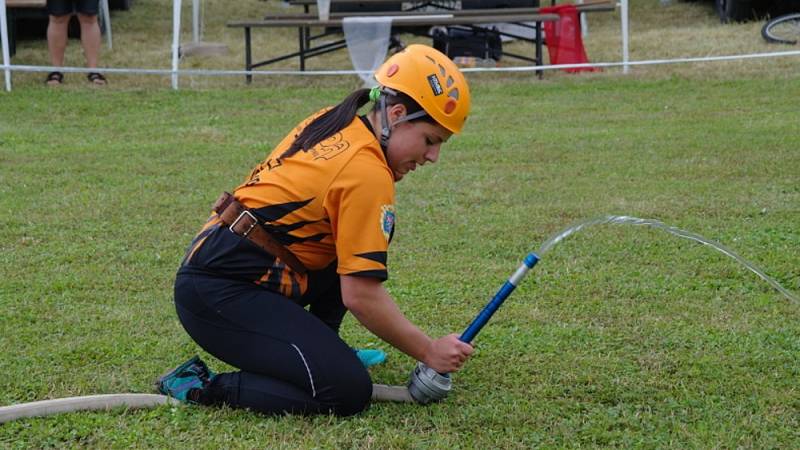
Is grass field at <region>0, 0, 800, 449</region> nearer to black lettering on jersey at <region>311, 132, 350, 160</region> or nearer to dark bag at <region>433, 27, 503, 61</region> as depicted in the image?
black lettering on jersey at <region>311, 132, 350, 160</region>

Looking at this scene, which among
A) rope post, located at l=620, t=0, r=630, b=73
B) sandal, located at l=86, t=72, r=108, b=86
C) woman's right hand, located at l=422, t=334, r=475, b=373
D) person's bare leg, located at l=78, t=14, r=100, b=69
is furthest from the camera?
rope post, located at l=620, t=0, r=630, b=73

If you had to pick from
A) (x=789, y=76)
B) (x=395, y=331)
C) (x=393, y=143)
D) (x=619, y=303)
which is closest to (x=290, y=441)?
(x=395, y=331)

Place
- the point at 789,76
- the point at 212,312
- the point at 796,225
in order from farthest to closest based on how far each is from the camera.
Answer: the point at 789,76
the point at 796,225
the point at 212,312

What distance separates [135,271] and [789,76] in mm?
6784

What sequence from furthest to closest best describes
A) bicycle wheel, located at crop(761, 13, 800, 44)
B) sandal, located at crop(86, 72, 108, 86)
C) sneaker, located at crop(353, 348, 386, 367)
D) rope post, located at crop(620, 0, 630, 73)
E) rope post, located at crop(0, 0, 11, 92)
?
1. bicycle wheel, located at crop(761, 13, 800, 44)
2. rope post, located at crop(620, 0, 630, 73)
3. sandal, located at crop(86, 72, 108, 86)
4. rope post, located at crop(0, 0, 11, 92)
5. sneaker, located at crop(353, 348, 386, 367)

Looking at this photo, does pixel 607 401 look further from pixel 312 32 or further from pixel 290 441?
pixel 312 32

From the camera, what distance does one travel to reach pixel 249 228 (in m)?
2.94

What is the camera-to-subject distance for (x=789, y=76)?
927 cm

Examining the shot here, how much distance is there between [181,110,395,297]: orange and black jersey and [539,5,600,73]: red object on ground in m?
7.35

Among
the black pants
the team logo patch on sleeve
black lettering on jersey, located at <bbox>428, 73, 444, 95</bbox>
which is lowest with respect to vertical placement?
the black pants

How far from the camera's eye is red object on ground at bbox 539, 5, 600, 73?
10.0 metres

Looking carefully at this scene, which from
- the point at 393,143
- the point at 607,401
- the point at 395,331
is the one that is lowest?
the point at 607,401

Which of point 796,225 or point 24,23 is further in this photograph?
point 24,23

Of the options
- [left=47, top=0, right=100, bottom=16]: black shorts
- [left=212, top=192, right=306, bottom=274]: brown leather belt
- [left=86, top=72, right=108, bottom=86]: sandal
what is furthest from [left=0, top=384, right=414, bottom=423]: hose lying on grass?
[left=86, top=72, right=108, bottom=86]: sandal
